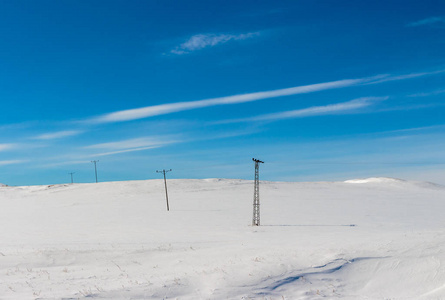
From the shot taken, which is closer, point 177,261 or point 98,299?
point 98,299

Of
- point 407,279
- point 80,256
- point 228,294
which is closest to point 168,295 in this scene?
point 228,294

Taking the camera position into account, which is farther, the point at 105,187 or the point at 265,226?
the point at 105,187

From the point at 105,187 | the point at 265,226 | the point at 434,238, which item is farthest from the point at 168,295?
the point at 105,187

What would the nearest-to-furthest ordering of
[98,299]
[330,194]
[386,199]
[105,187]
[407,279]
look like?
[98,299]
[407,279]
[386,199]
[330,194]
[105,187]

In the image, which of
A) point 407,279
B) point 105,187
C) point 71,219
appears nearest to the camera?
point 407,279

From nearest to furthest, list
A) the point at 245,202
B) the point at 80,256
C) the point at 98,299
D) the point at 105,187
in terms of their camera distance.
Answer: the point at 98,299 → the point at 80,256 → the point at 245,202 → the point at 105,187

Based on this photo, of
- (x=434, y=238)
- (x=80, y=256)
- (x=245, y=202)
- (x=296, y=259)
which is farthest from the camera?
(x=245, y=202)

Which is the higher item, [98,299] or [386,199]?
[98,299]

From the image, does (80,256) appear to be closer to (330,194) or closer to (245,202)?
(245,202)

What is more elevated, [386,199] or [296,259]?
[296,259]

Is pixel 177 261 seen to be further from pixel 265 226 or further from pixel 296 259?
pixel 265 226

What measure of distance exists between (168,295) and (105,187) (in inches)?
2867

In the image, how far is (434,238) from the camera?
16672 mm

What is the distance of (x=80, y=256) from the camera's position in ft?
64.8
